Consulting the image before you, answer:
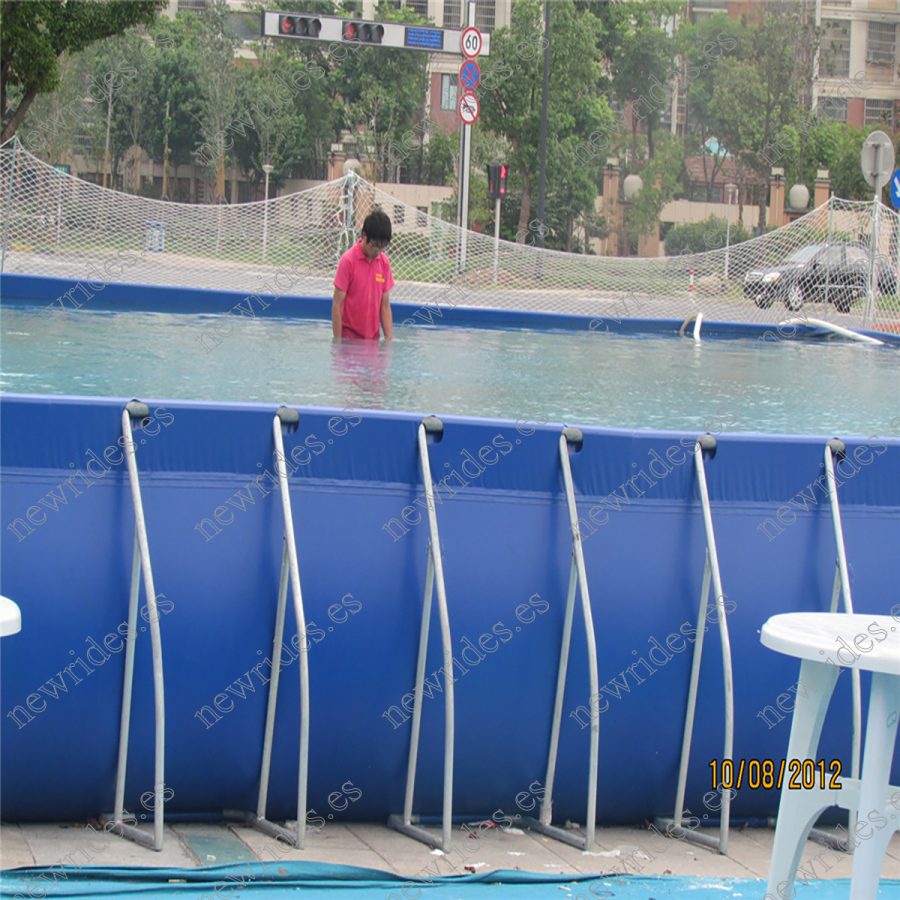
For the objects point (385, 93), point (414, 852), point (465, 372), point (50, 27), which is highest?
point (385, 93)

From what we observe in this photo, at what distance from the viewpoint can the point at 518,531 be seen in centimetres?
370

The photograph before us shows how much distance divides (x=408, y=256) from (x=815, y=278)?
5.07 metres

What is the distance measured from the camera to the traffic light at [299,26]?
21094 millimetres

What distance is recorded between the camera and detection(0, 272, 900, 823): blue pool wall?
11.3 ft

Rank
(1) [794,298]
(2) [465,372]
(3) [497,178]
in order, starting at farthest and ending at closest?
(3) [497,178]
(1) [794,298]
(2) [465,372]

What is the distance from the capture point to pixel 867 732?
7.82ft

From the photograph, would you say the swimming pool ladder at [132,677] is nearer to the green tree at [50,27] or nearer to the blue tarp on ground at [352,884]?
the blue tarp on ground at [352,884]

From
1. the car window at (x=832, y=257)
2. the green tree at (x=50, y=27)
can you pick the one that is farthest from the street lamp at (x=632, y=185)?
the car window at (x=832, y=257)

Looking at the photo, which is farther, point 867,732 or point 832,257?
point 832,257

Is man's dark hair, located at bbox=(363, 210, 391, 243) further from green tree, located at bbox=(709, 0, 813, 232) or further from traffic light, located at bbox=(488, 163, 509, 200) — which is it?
green tree, located at bbox=(709, 0, 813, 232)

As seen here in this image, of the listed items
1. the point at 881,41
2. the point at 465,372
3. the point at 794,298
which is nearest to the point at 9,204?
the point at 465,372

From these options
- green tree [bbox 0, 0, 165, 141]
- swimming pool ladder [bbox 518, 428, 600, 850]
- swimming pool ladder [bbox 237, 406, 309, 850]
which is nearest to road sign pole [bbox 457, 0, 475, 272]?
green tree [bbox 0, 0, 165, 141]

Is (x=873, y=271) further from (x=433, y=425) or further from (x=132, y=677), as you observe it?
(x=132, y=677)

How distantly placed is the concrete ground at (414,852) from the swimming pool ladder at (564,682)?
42mm
